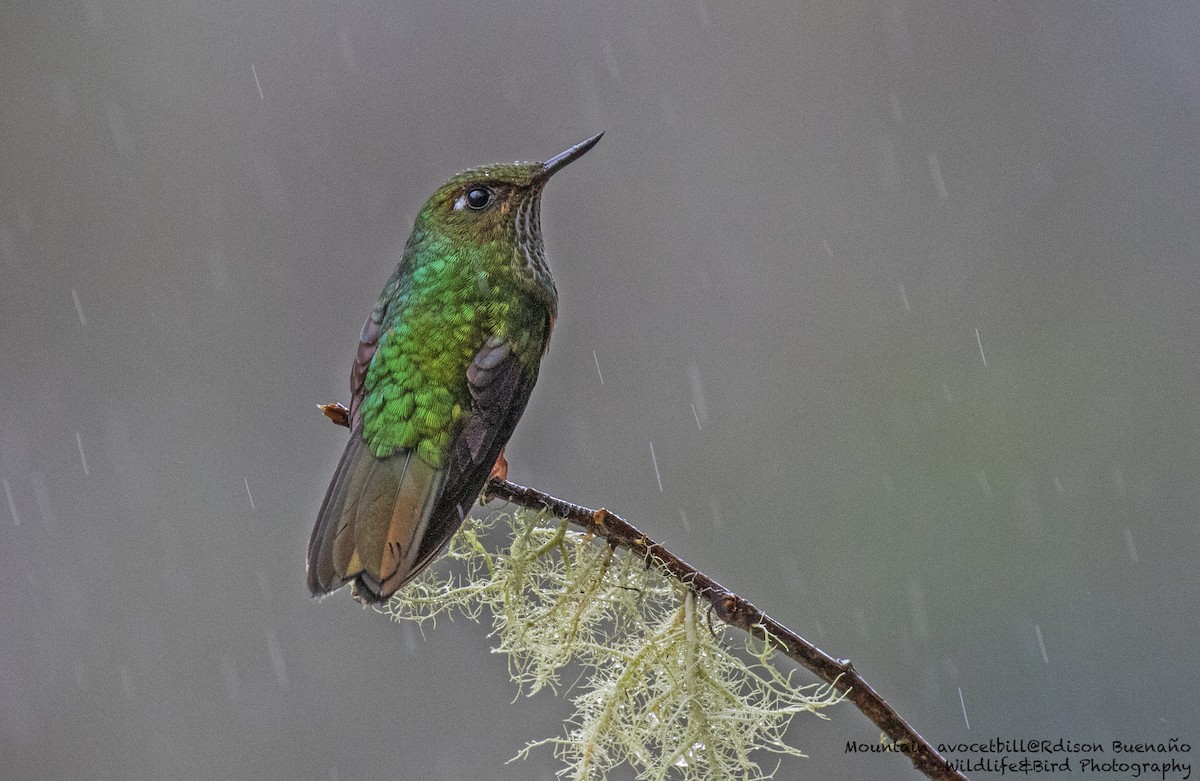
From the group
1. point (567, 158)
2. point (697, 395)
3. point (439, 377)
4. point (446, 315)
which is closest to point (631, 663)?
point (439, 377)

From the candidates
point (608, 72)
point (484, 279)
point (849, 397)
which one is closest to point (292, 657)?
point (849, 397)

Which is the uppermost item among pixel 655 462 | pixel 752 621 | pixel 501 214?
pixel 501 214

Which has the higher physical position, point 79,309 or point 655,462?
point 79,309

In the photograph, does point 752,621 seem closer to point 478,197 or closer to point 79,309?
point 478,197

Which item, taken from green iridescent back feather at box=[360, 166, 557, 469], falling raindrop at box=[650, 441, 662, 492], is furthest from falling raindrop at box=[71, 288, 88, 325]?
green iridescent back feather at box=[360, 166, 557, 469]

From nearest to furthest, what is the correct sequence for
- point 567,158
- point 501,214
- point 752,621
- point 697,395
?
1. point 752,621
2. point 567,158
3. point 501,214
4. point 697,395

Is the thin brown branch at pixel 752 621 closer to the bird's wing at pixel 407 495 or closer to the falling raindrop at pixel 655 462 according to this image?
the bird's wing at pixel 407 495

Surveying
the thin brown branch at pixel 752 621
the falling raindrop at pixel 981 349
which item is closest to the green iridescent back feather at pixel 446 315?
the thin brown branch at pixel 752 621
